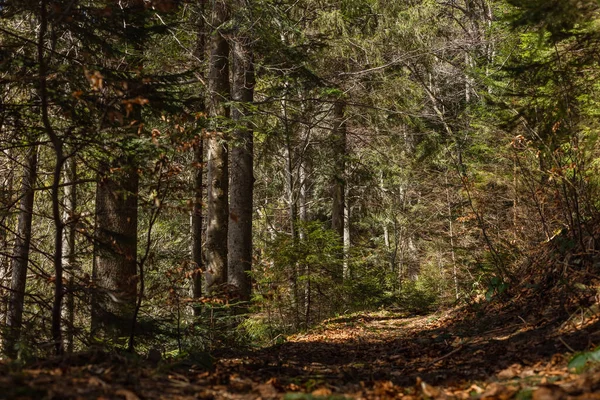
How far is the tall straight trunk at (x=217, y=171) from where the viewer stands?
11.2 meters

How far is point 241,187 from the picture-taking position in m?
11.6

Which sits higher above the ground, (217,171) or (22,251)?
(217,171)

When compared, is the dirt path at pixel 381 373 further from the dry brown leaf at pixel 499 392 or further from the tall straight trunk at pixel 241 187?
the tall straight trunk at pixel 241 187

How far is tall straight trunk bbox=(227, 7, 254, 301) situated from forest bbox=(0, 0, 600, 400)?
0.05m

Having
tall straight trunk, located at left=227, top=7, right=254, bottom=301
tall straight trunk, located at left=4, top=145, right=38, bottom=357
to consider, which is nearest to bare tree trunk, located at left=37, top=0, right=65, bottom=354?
tall straight trunk, located at left=4, top=145, right=38, bottom=357

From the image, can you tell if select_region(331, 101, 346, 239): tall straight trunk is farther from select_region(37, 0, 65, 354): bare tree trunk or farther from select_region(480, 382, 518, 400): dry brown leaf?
select_region(480, 382, 518, 400): dry brown leaf

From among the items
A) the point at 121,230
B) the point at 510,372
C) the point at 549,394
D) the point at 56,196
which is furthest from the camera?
the point at 121,230

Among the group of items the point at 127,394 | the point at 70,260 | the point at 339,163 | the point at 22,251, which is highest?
the point at 339,163

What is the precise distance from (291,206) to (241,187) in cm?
225

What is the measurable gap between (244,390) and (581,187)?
5017mm

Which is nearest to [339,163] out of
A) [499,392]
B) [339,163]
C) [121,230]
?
[339,163]

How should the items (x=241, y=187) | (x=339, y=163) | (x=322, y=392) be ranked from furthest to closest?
(x=339, y=163)
(x=241, y=187)
(x=322, y=392)

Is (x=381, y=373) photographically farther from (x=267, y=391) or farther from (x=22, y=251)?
(x=22, y=251)

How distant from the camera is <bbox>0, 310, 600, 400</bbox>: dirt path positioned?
10.0ft
